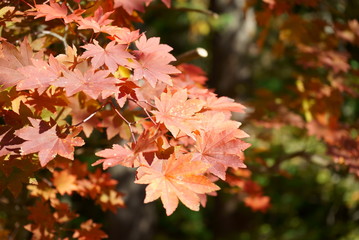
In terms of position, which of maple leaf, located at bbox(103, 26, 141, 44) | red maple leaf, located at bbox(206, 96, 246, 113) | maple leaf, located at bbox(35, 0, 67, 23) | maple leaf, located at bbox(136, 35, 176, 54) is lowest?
red maple leaf, located at bbox(206, 96, 246, 113)

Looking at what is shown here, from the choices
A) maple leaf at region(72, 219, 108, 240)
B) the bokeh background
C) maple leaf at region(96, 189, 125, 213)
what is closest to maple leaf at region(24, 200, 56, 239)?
maple leaf at region(72, 219, 108, 240)

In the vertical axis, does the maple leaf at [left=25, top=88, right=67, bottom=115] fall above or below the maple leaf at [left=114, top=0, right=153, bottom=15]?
below

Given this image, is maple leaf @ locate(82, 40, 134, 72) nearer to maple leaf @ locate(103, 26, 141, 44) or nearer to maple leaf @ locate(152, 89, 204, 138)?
maple leaf @ locate(103, 26, 141, 44)

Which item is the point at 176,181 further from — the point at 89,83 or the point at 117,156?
the point at 89,83

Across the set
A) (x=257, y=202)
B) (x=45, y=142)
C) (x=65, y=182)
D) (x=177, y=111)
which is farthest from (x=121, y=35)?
(x=257, y=202)

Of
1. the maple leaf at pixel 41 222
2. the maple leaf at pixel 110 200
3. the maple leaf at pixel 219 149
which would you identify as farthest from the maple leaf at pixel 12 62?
the maple leaf at pixel 110 200

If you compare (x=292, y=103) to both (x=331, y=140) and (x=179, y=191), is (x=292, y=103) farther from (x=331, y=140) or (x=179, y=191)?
(x=179, y=191)
